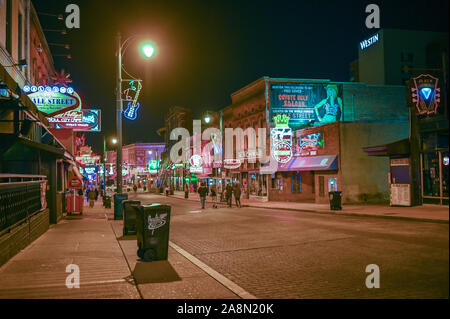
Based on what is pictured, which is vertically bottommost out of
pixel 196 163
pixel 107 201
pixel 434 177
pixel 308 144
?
pixel 107 201

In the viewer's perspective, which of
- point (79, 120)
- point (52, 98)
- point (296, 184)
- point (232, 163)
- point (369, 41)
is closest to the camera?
point (52, 98)

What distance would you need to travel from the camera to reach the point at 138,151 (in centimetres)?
15638

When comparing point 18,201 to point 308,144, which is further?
point 308,144

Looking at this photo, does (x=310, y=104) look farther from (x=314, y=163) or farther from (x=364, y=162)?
(x=364, y=162)

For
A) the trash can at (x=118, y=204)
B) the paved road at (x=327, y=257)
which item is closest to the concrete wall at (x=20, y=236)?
the paved road at (x=327, y=257)

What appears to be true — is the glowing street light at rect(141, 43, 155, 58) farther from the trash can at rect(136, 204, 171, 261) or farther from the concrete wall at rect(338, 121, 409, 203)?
the concrete wall at rect(338, 121, 409, 203)

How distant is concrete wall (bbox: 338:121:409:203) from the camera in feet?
84.5

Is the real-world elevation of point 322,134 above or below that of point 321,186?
above

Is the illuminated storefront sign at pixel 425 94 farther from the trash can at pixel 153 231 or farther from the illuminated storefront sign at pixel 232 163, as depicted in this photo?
the illuminated storefront sign at pixel 232 163

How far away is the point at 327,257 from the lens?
870 centimetres

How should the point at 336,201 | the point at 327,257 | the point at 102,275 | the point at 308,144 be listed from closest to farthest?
the point at 102,275, the point at 327,257, the point at 336,201, the point at 308,144

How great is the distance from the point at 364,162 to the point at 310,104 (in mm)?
7885

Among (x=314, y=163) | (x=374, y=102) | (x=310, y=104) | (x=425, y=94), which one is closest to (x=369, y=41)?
(x=374, y=102)
